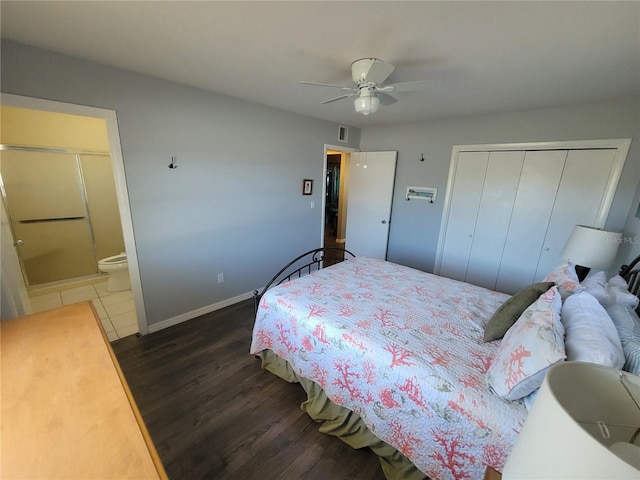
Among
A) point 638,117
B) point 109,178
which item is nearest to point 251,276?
point 109,178

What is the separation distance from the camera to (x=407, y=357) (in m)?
1.38

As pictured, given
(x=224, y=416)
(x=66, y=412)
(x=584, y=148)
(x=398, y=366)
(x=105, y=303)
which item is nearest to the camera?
(x=66, y=412)

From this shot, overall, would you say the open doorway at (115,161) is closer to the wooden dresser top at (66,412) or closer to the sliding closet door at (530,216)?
the wooden dresser top at (66,412)

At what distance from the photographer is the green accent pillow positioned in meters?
1.50

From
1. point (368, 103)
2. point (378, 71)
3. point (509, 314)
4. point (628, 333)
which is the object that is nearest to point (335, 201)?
point (368, 103)

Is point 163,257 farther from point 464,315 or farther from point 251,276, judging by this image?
point 464,315

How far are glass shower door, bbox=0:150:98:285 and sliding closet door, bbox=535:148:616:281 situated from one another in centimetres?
590

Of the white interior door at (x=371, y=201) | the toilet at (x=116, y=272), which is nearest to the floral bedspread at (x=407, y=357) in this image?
the white interior door at (x=371, y=201)

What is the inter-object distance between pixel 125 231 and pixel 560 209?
4389mm

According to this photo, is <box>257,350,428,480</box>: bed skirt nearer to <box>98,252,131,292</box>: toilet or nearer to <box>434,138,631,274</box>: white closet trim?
<box>98,252,131,292</box>: toilet

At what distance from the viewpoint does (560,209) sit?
2.83 m

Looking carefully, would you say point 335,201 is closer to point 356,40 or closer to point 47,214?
point 47,214

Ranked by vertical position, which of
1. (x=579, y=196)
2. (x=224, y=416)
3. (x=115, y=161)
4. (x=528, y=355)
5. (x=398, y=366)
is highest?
(x=115, y=161)

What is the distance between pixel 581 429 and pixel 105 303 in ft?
13.5
